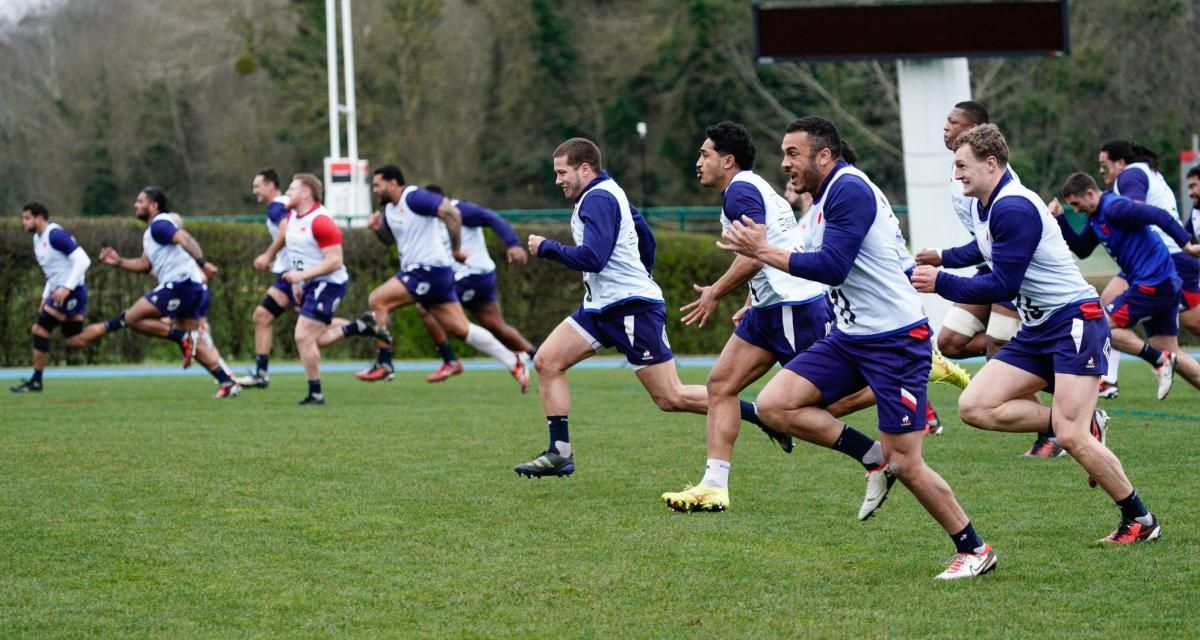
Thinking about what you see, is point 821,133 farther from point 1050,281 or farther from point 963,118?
point 963,118

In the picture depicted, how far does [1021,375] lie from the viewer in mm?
6926

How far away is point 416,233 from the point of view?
1507 cm

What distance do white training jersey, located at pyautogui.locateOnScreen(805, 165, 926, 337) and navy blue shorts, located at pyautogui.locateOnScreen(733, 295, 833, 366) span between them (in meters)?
1.53

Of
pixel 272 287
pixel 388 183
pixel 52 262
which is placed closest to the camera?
pixel 388 183

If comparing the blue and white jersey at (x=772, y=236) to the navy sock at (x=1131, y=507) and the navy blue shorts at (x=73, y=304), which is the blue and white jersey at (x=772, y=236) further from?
the navy blue shorts at (x=73, y=304)

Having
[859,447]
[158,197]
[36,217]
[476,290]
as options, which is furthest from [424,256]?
[859,447]

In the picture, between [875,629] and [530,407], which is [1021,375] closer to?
[875,629]

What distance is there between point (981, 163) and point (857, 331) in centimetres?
86

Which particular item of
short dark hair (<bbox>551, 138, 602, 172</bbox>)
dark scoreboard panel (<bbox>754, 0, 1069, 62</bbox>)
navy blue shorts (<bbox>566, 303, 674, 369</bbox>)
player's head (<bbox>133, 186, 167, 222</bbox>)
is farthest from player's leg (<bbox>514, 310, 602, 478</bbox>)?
dark scoreboard panel (<bbox>754, 0, 1069, 62</bbox>)

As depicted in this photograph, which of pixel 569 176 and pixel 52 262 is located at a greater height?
pixel 569 176

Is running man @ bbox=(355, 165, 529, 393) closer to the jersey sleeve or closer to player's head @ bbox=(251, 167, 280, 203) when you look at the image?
the jersey sleeve

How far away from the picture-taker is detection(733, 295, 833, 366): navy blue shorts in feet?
26.1

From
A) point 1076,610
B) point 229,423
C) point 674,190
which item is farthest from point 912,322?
point 674,190

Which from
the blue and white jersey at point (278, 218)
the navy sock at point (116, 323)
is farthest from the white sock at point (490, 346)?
the navy sock at point (116, 323)
